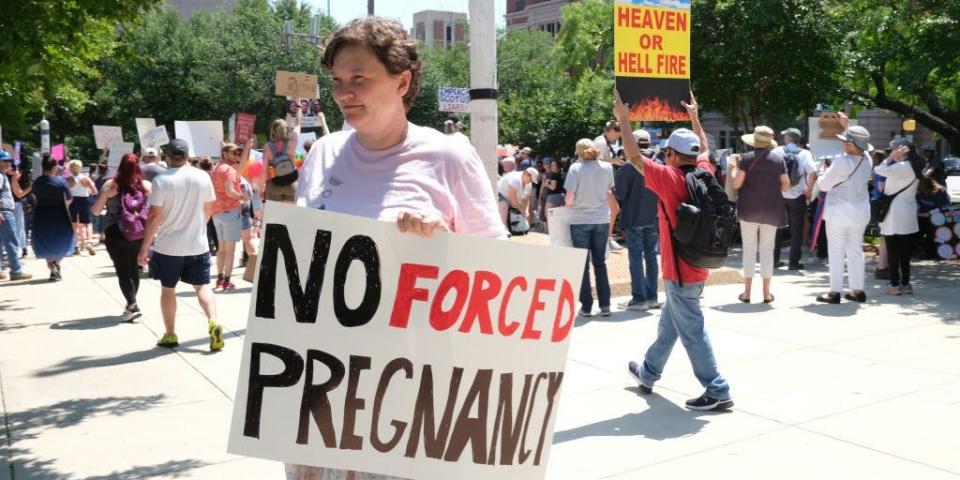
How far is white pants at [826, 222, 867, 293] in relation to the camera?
926 cm

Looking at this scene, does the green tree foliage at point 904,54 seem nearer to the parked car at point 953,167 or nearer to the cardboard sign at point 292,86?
the cardboard sign at point 292,86

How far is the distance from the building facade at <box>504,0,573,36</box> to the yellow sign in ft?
247

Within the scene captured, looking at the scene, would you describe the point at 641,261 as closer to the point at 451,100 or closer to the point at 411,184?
the point at 451,100

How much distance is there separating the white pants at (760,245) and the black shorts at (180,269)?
214 inches

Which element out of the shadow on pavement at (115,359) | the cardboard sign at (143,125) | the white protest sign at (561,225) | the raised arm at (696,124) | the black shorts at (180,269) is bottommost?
the shadow on pavement at (115,359)

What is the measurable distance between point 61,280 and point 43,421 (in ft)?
25.5

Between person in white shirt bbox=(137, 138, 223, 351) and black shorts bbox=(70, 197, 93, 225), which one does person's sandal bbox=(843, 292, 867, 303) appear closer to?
person in white shirt bbox=(137, 138, 223, 351)

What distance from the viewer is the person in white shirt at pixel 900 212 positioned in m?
9.75

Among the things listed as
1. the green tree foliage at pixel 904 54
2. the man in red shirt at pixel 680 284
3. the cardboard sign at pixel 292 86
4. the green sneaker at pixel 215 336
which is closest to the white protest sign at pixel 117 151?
the cardboard sign at pixel 292 86

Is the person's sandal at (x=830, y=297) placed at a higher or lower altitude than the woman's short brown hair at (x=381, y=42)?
lower

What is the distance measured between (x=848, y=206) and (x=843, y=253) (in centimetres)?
51

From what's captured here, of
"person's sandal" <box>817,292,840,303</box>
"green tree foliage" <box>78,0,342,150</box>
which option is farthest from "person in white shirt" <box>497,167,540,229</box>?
"green tree foliage" <box>78,0,342,150</box>

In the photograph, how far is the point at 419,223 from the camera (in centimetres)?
233

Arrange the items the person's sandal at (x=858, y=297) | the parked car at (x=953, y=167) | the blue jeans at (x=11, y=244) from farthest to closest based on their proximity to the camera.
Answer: the parked car at (x=953, y=167) → the blue jeans at (x=11, y=244) → the person's sandal at (x=858, y=297)
